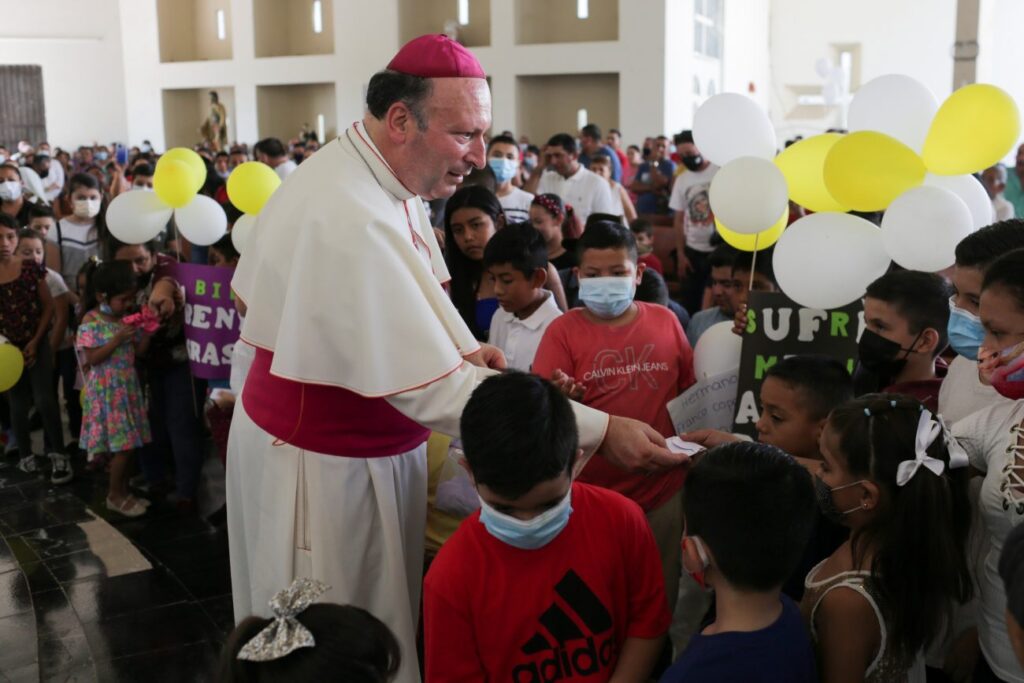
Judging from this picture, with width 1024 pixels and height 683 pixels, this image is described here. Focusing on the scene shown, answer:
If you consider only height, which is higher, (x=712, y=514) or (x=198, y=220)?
(x=198, y=220)

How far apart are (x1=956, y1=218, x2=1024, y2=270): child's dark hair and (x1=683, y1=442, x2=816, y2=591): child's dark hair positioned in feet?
3.55

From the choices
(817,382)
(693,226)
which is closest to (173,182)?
(817,382)

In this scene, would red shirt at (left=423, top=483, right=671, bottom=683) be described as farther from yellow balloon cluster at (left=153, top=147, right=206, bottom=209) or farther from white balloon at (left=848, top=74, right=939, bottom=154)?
yellow balloon cluster at (left=153, top=147, right=206, bottom=209)

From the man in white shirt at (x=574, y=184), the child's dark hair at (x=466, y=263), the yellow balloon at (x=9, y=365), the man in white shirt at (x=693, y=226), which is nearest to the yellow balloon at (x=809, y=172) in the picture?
the child's dark hair at (x=466, y=263)

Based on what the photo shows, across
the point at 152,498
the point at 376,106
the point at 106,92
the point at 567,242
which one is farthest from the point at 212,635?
the point at 106,92

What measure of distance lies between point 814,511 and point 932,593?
1.19 feet

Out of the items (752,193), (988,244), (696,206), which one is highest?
(752,193)

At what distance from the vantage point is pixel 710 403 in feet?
11.0

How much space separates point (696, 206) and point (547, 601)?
6858mm

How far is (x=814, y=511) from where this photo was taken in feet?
6.20

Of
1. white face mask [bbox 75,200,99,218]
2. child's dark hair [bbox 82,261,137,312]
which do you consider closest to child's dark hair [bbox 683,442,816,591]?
child's dark hair [bbox 82,261,137,312]

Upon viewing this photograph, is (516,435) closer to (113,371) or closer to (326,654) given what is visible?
(326,654)

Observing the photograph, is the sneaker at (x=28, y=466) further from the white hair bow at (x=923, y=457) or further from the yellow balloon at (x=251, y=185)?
the white hair bow at (x=923, y=457)

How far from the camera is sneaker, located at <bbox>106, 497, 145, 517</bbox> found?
5.39 m
